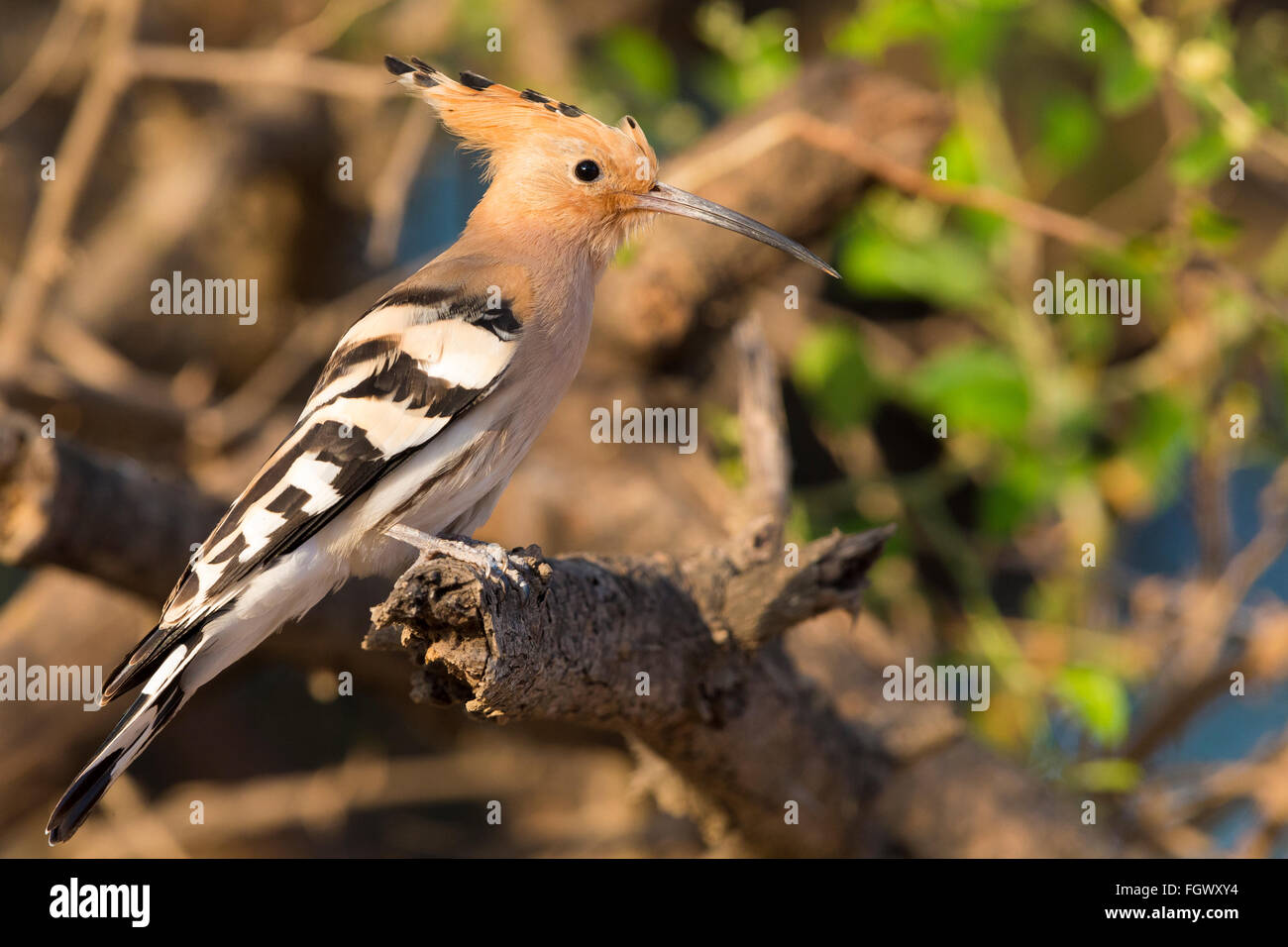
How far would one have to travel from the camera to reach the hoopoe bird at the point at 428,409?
64.4 inches

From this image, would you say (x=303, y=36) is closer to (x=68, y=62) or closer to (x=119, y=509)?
(x=68, y=62)

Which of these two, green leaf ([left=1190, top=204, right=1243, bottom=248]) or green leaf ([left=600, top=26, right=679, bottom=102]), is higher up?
green leaf ([left=600, top=26, right=679, bottom=102])

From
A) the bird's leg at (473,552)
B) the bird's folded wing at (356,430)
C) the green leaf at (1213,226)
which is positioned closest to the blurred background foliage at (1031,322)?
the green leaf at (1213,226)

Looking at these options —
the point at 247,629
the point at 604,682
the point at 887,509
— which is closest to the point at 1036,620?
the point at 887,509

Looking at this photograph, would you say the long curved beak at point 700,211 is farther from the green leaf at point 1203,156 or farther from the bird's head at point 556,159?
the green leaf at point 1203,156

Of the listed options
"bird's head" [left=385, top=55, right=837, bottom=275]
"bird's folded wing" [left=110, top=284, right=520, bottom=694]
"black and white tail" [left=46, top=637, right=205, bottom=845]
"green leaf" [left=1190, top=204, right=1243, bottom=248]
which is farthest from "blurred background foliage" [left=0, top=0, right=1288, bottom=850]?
"black and white tail" [left=46, top=637, right=205, bottom=845]

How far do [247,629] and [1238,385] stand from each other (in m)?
2.33

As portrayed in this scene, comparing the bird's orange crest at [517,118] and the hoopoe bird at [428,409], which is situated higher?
the bird's orange crest at [517,118]

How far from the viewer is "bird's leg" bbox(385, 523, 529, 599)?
1431mm

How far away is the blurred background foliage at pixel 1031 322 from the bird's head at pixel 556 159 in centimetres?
54

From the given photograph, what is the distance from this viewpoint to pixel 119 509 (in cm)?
207

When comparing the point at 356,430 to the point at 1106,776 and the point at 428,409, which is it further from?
the point at 1106,776

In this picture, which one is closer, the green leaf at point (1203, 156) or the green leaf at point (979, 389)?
the green leaf at point (1203, 156)

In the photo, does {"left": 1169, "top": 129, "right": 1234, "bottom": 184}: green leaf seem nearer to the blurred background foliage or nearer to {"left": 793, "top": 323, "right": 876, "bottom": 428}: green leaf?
the blurred background foliage
